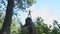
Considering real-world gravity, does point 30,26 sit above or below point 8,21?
below

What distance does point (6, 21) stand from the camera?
11117 millimetres

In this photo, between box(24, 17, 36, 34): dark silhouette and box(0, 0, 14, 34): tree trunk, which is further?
box(24, 17, 36, 34): dark silhouette

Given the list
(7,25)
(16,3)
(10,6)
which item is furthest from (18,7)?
(7,25)

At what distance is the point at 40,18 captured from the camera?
55.6ft

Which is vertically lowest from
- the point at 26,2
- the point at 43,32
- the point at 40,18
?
the point at 43,32

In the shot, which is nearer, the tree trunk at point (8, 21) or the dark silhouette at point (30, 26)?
the tree trunk at point (8, 21)

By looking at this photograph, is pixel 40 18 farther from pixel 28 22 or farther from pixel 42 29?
pixel 28 22

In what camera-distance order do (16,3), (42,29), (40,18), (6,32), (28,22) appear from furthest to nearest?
(40,18), (42,29), (16,3), (28,22), (6,32)

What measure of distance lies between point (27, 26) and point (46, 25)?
4565 mm

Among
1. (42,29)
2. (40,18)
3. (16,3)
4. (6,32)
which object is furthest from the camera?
(40,18)

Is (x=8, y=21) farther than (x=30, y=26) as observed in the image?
No

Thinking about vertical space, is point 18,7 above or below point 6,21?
above

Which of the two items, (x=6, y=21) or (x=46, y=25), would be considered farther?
(x=46, y=25)

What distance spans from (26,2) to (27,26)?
2.80 m
